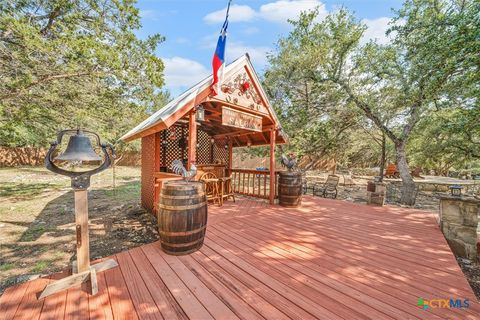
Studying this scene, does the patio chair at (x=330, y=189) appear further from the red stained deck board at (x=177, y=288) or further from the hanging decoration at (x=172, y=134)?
the red stained deck board at (x=177, y=288)

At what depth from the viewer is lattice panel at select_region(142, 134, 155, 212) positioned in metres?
6.14

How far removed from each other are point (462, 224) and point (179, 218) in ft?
17.1

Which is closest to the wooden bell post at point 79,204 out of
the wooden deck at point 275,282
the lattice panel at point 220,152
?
the wooden deck at point 275,282

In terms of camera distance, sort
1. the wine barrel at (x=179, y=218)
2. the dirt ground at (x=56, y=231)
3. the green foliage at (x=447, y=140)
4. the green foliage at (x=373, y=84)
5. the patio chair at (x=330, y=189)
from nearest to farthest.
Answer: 1. the wine barrel at (x=179, y=218)
2. the dirt ground at (x=56, y=231)
3. the green foliage at (x=373, y=84)
4. the green foliage at (x=447, y=140)
5. the patio chair at (x=330, y=189)

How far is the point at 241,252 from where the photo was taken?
300 centimetres

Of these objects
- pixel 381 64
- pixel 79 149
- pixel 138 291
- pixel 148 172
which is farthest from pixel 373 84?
pixel 138 291

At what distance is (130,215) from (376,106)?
11.6 meters


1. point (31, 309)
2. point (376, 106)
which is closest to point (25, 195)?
point (31, 309)

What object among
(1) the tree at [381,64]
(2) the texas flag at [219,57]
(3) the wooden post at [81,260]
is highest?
(1) the tree at [381,64]

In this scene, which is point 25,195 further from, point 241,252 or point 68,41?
point 241,252

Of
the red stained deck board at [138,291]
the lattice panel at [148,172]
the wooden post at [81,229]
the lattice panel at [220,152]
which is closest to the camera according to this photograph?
the red stained deck board at [138,291]

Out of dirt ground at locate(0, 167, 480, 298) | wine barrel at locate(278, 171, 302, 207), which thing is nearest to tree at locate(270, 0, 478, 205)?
dirt ground at locate(0, 167, 480, 298)

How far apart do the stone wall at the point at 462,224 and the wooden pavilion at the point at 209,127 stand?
149 inches

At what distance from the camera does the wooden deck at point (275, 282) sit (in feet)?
6.08
